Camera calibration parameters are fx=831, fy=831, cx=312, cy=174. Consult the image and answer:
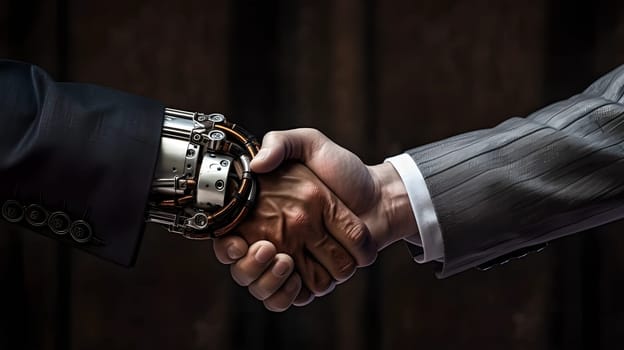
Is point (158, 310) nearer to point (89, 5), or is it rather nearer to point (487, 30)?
point (89, 5)

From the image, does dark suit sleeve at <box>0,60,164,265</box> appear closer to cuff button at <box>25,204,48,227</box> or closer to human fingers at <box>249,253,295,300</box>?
cuff button at <box>25,204,48,227</box>

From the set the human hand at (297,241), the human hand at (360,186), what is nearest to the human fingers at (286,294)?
the human hand at (297,241)

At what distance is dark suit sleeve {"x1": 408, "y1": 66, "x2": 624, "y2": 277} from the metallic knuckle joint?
0.74 ft

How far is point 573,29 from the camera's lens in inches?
61.2

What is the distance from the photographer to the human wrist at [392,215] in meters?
1.02

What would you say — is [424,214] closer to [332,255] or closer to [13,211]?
[332,255]

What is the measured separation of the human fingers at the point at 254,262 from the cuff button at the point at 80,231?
177 mm

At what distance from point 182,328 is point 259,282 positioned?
A: 57cm

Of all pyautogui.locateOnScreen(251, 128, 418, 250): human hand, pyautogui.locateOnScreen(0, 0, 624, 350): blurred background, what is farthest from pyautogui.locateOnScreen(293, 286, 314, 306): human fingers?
pyautogui.locateOnScreen(0, 0, 624, 350): blurred background

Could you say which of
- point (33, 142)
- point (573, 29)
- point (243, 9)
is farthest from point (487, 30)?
point (33, 142)

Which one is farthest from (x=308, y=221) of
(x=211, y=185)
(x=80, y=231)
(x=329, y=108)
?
(x=329, y=108)

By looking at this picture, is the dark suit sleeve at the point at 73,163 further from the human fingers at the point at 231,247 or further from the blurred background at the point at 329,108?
the blurred background at the point at 329,108

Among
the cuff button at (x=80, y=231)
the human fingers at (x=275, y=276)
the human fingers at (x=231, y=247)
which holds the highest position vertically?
the cuff button at (x=80, y=231)

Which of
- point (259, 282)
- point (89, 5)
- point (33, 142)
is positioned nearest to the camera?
point (33, 142)
